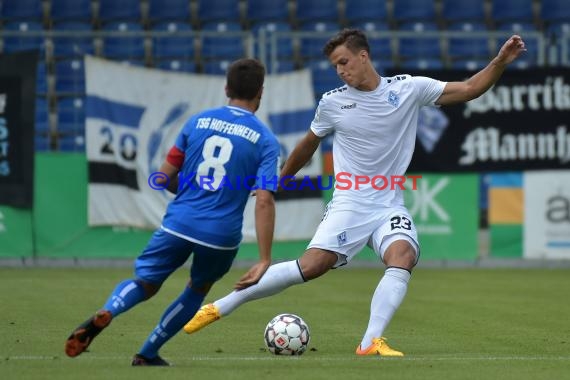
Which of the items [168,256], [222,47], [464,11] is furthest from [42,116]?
[168,256]

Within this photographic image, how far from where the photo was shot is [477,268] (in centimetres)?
1881

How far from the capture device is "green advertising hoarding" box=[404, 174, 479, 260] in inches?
723

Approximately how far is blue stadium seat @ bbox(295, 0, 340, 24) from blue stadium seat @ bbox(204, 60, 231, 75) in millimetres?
4288

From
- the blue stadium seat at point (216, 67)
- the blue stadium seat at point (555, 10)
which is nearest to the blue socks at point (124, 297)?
the blue stadium seat at point (216, 67)

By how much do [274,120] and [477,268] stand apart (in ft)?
12.5

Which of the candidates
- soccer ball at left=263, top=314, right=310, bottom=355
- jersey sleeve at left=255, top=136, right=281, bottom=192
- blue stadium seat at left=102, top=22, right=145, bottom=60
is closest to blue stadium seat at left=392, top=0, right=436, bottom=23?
blue stadium seat at left=102, top=22, right=145, bottom=60

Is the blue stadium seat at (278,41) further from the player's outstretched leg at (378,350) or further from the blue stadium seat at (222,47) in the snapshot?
the player's outstretched leg at (378,350)

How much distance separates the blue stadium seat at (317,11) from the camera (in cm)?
2362

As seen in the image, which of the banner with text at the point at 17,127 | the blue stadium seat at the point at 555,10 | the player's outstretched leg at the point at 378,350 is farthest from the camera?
the blue stadium seat at the point at 555,10

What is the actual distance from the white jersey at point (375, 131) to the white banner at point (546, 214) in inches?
386

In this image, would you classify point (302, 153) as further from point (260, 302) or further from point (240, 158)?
point (260, 302)

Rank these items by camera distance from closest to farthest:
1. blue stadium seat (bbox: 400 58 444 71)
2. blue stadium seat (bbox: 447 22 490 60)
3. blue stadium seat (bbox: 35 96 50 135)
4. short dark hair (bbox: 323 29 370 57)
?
short dark hair (bbox: 323 29 370 57) → blue stadium seat (bbox: 35 96 50 135) → blue stadium seat (bbox: 447 22 490 60) → blue stadium seat (bbox: 400 58 444 71)

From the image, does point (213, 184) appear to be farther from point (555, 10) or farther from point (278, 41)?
point (555, 10)

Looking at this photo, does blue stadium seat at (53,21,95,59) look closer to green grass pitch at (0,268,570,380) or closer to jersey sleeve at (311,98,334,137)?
green grass pitch at (0,268,570,380)
